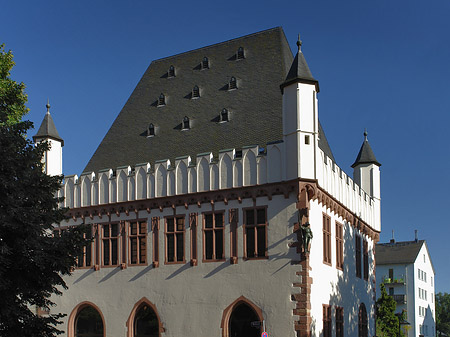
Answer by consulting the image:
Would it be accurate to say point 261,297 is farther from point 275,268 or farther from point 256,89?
point 256,89

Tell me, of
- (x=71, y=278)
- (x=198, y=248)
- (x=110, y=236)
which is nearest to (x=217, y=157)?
(x=198, y=248)

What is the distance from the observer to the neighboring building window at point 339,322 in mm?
30806

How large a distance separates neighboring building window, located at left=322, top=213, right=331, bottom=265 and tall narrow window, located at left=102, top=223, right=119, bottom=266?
9403 mm

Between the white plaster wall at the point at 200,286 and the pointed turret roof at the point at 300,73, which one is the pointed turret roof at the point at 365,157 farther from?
the white plaster wall at the point at 200,286

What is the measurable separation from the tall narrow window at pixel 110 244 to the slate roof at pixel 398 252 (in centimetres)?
5676

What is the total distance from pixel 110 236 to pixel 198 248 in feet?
16.8

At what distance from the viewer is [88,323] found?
3259 centimetres

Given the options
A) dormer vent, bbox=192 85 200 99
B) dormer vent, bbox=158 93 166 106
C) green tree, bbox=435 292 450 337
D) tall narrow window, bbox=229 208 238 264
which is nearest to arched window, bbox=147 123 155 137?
dormer vent, bbox=158 93 166 106

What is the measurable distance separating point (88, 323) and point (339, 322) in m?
11.4

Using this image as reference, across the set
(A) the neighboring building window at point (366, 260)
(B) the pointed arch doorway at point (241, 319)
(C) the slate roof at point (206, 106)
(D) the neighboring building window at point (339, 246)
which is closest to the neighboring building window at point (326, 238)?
(D) the neighboring building window at point (339, 246)

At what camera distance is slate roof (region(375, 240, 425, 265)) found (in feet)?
274

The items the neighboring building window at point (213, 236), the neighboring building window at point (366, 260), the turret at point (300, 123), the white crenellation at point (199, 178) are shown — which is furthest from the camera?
the neighboring building window at point (366, 260)

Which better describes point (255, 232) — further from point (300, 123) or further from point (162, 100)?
point (162, 100)

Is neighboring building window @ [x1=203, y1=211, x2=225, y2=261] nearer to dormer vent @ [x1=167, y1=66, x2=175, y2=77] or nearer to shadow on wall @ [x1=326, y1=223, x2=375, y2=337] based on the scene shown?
shadow on wall @ [x1=326, y1=223, x2=375, y2=337]
